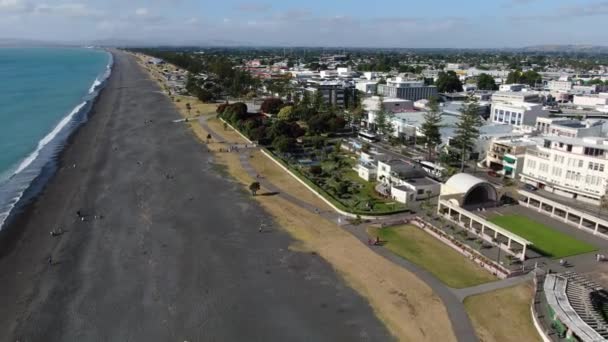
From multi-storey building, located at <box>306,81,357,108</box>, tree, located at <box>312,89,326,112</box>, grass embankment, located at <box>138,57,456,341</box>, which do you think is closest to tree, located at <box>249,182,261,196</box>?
grass embankment, located at <box>138,57,456,341</box>

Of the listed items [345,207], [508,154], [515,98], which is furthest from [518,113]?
[345,207]

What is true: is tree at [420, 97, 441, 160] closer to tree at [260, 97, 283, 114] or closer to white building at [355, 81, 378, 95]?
tree at [260, 97, 283, 114]

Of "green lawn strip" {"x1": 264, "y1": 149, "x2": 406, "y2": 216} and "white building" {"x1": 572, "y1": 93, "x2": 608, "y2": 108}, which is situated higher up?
"white building" {"x1": 572, "y1": 93, "x2": 608, "y2": 108}

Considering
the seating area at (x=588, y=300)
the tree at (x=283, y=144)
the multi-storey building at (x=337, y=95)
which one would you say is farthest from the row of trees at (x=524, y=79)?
the seating area at (x=588, y=300)

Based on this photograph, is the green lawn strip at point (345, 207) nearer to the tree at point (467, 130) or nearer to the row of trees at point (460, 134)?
the row of trees at point (460, 134)

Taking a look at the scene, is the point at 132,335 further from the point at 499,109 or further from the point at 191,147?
the point at 499,109

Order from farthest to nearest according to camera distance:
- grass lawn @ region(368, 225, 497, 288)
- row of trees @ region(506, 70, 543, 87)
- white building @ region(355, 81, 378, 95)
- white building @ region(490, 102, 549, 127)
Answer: row of trees @ region(506, 70, 543, 87), white building @ region(355, 81, 378, 95), white building @ region(490, 102, 549, 127), grass lawn @ region(368, 225, 497, 288)
